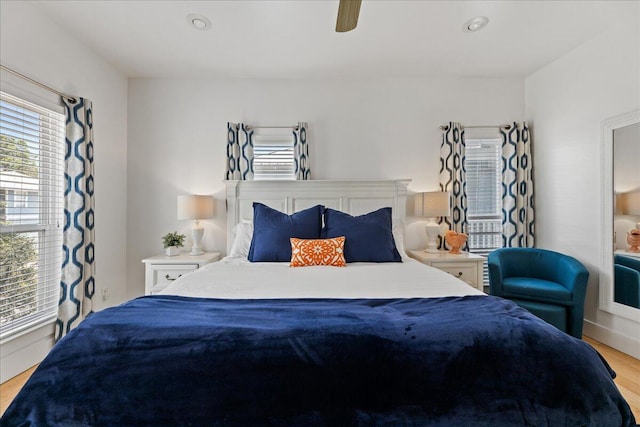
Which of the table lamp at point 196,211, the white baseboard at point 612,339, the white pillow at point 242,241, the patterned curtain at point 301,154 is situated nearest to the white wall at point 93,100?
the table lamp at point 196,211

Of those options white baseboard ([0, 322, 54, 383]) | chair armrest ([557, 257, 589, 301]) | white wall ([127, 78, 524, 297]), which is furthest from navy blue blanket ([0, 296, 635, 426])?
white wall ([127, 78, 524, 297])

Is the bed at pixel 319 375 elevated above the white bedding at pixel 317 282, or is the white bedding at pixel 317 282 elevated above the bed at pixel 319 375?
the white bedding at pixel 317 282

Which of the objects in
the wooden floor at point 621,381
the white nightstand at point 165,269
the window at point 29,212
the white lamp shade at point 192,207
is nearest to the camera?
the wooden floor at point 621,381

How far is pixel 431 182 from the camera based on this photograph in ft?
11.3

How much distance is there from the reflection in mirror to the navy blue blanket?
201 centimetres

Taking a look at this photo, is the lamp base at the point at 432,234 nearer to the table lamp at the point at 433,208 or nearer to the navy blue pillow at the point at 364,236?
the table lamp at the point at 433,208

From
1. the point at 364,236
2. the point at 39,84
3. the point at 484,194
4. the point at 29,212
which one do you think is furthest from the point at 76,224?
the point at 484,194

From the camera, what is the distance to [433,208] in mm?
3154

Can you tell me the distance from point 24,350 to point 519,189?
476 centimetres

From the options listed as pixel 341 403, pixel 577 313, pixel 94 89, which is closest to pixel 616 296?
pixel 577 313

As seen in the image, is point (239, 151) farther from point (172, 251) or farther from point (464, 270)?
point (464, 270)

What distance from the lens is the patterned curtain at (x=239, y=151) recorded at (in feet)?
10.8

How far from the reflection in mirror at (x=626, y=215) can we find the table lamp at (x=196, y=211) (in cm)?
376

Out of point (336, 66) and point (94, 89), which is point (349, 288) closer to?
point (336, 66)
